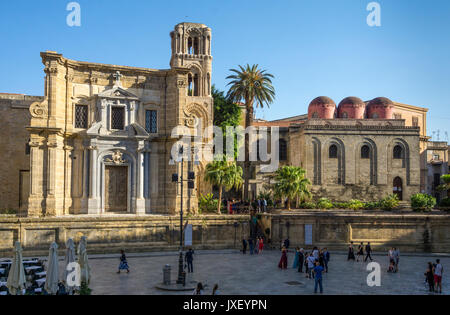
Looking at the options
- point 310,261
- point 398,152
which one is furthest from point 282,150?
point 310,261

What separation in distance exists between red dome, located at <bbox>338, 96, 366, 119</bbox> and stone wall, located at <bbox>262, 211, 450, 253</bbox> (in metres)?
21.2

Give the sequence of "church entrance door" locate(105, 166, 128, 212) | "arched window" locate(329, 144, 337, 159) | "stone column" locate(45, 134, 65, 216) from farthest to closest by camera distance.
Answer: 1. "arched window" locate(329, 144, 337, 159)
2. "church entrance door" locate(105, 166, 128, 212)
3. "stone column" locate(45, 134, 65, 216)

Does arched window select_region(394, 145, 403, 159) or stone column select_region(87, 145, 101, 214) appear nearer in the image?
stone column select_region(87, 145, 101, 214)

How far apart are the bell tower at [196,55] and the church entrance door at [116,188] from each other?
1858 centimetres

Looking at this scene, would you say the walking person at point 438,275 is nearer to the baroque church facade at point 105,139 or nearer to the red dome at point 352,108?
the baroque church facade at point 105,139

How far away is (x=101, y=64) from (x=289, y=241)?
62.7 ft

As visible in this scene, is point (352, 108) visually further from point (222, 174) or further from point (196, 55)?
point (222, 174)

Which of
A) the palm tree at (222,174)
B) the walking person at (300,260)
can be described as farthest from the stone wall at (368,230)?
the walking person at (300,260)

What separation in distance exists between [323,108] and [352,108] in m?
3.73

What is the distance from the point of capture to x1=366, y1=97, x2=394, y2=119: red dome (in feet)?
172

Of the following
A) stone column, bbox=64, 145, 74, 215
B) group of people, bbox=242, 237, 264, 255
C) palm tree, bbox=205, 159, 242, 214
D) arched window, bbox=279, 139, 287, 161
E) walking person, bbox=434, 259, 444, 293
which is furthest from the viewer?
arched window, bbox=279, 139, 287, 161

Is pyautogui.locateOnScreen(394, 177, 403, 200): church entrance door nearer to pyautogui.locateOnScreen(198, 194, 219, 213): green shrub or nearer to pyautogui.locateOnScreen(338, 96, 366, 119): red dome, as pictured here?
pyautogui.locateOnScreen(338, 96, 366, 119): red dome

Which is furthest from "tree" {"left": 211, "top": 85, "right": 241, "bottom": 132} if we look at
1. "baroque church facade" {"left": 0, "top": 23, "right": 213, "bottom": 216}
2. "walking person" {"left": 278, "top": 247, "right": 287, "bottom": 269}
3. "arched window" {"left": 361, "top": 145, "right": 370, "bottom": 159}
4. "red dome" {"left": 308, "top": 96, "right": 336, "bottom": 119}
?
"walking person" {"left": 278, "top": 247, "right": 287, "bottom": 269}

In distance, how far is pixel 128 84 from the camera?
33844mm
